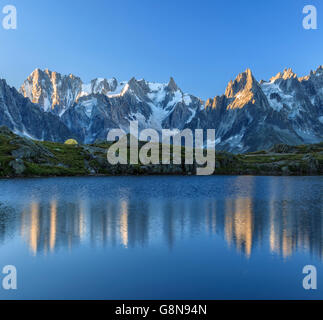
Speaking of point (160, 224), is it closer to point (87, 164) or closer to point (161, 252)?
point (161, 252)

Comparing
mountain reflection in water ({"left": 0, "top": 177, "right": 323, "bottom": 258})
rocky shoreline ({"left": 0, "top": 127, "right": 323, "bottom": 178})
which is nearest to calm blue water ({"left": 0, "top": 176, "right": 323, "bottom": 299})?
mountain reflection in water ({"left": 0, "top": 177, "right": 323, "bottom": 258})

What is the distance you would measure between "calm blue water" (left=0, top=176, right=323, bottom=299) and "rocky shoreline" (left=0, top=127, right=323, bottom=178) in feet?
273

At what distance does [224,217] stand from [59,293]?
28964 millimetres

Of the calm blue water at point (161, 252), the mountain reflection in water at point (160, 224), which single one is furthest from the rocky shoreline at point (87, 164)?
the calm blue water at point (161, 252)

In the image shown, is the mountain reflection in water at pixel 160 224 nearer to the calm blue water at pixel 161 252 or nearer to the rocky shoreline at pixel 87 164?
the calm blue water at pixel 161 252

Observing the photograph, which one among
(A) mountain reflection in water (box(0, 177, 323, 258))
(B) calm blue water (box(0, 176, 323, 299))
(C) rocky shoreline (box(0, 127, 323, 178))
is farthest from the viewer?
(C) rocky shoreline (box(0, 127, 323, 178))

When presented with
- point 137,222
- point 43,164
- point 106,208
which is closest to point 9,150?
point 43,164

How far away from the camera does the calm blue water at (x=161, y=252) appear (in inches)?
802

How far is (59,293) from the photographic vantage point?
19.8 metres

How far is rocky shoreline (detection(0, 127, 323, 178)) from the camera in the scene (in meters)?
126

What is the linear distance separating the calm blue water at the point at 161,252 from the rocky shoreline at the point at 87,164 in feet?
273

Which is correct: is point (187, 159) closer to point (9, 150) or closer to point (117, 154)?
point (117, 154)

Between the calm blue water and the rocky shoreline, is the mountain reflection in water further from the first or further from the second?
the rocky shoreline

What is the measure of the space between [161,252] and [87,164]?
127318mm
